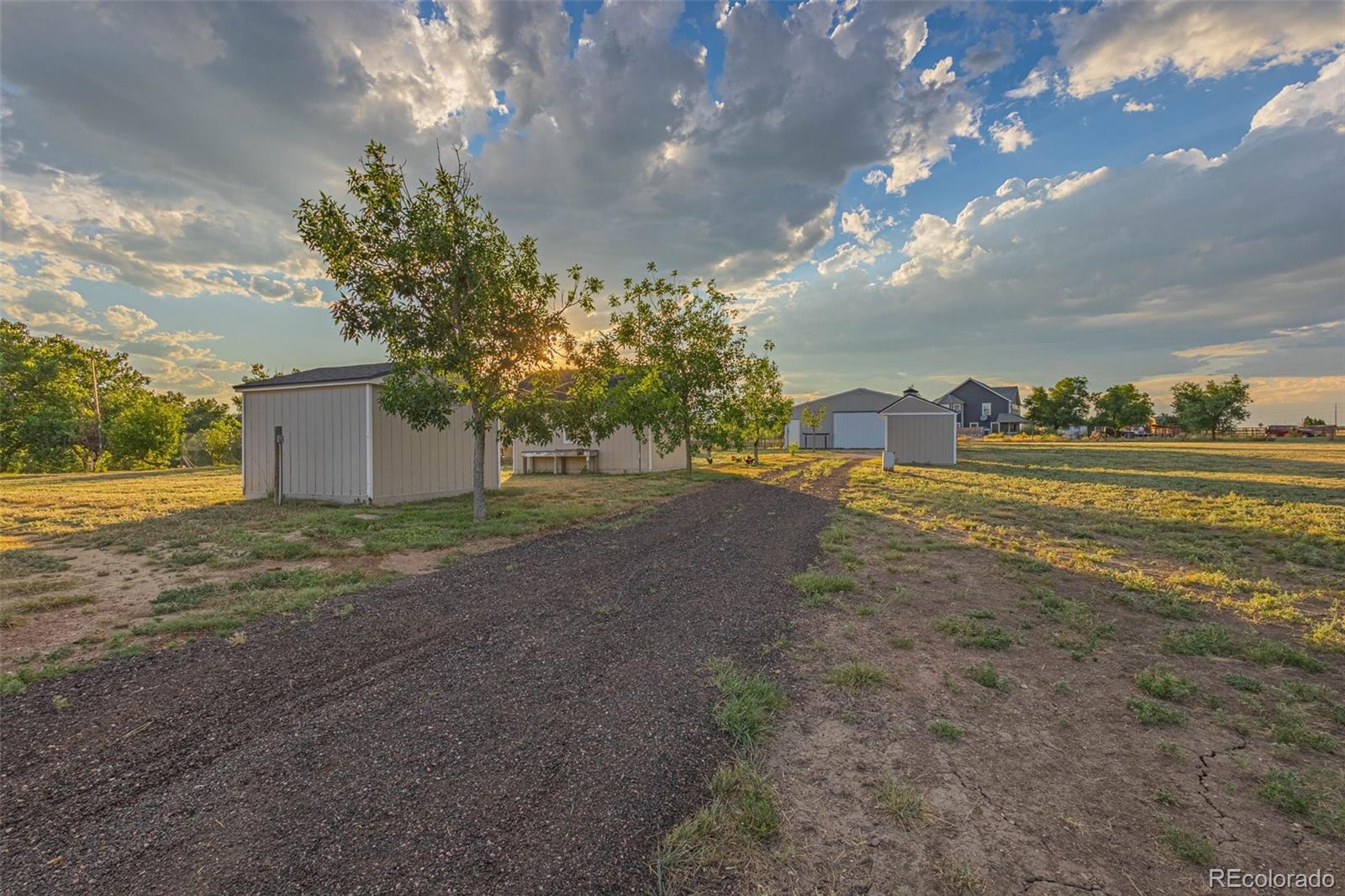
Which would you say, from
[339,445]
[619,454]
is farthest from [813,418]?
[339,445]

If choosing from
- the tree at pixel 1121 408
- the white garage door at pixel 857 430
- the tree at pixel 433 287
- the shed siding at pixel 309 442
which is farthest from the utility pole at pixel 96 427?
the tree at pixel 1121 408

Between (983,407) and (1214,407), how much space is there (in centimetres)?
1950

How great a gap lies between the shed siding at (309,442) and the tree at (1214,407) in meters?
→ 71.3

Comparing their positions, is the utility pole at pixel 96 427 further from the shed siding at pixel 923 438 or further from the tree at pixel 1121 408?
the tree at pixel 1121 408

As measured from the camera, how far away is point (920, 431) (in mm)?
27531

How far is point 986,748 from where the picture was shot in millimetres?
3082

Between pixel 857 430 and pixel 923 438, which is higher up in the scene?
pixel 857 430

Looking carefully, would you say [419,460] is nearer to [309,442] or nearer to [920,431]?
[309,442]

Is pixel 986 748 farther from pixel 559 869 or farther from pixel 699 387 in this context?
pixel 699 387

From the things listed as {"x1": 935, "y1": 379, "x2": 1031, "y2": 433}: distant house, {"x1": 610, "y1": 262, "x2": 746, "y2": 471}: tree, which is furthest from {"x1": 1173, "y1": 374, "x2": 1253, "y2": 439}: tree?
{"x1": 610, "y1": 262, "x2": 746, "y2": 471}: tree

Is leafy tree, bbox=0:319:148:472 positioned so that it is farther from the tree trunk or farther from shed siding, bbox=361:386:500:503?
the tree trunk

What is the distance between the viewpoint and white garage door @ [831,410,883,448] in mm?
48750

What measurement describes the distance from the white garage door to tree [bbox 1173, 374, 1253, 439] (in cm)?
3351

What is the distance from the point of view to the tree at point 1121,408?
5891 cm
